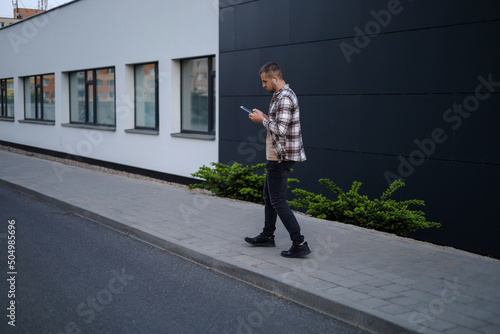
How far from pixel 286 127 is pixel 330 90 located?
10.7 feet

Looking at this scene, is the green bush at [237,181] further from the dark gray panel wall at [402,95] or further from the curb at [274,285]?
the curb at [274,285]

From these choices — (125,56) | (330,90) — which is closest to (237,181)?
(330,90)

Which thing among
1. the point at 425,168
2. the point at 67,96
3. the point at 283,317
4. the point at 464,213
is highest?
the point at 67,96

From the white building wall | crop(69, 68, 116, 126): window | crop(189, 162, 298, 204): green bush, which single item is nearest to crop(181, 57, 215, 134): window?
the white building wall

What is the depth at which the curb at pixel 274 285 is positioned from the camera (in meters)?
4.01

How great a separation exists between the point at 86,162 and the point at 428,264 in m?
13.9

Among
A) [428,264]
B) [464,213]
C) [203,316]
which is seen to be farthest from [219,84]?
[203,316]

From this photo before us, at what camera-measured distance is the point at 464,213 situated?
670 cm

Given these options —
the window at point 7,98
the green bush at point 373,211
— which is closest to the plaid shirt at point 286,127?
the green bush at point 373,211

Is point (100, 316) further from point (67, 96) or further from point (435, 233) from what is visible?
point (67, 96)

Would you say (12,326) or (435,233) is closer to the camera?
(12,326)

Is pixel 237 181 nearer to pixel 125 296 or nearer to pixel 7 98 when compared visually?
pixel 125 296

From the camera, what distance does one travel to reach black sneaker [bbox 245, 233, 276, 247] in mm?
6090

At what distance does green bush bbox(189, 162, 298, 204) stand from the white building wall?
72.2 inches
